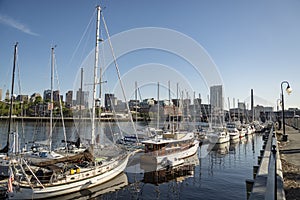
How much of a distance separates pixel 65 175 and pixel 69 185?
64 cm

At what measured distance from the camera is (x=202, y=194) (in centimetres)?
1395

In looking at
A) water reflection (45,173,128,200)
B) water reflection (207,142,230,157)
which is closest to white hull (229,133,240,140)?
water reflection (207,142,230,157)

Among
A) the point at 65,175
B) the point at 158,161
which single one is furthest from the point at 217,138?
the point at 65,175

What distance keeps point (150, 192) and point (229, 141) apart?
100 ft

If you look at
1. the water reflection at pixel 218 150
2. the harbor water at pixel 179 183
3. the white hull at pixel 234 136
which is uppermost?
the white hull at pixel 234 136

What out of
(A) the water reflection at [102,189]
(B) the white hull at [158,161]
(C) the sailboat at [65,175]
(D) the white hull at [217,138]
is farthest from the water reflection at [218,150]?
(C) the sailboat at [65,175]

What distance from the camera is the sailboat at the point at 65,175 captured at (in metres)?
12.2

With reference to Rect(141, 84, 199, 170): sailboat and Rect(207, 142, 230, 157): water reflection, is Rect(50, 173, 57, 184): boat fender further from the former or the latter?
Rect(207, 142, 230, 157): water reflection

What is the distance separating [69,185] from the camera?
13.4 m

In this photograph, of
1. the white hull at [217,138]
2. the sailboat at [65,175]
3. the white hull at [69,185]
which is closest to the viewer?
the white hull at [69,185]

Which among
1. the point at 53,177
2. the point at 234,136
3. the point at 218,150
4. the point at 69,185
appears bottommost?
the point at 218,150

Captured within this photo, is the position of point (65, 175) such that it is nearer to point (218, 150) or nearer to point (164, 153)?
point (164, 153)

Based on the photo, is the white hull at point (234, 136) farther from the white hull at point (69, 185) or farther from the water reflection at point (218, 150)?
the white hull at point (69, 185)

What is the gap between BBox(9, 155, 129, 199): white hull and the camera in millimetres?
12047
